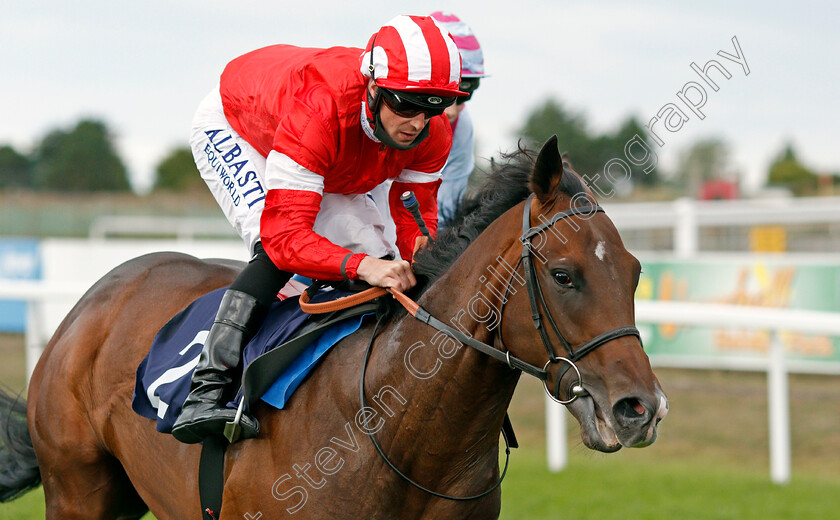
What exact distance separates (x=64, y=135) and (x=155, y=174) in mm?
6588

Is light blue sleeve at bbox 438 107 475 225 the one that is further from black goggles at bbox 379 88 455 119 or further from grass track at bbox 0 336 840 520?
black goggles at bbox 379 88 455 119

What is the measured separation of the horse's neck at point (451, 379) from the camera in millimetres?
2400

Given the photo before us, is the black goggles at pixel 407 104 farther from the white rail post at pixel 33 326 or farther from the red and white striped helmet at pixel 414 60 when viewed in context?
the white rail post at pixel 33 326

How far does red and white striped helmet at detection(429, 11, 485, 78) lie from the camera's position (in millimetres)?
4102

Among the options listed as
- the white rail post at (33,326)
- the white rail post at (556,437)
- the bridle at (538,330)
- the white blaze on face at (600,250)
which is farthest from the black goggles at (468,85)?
the white rail post at (33,326)

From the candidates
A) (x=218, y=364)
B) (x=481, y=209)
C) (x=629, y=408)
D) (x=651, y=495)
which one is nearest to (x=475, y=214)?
(x=481, y=209)

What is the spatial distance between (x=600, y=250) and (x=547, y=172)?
27 centimetres

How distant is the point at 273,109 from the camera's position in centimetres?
295

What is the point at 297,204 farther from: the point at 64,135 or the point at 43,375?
the point at 64,135

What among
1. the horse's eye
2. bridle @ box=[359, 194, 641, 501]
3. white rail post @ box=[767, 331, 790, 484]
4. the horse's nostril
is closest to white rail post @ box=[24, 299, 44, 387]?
bridle @ box=[359, 194, 641, 501]

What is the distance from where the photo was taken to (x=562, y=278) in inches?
85.6

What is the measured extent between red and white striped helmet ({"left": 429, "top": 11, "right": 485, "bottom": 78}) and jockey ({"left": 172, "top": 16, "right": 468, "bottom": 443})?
0.95m

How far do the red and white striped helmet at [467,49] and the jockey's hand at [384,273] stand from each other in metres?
1.70

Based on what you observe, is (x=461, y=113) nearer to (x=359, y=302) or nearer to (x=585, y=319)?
(x=359, y=302)
